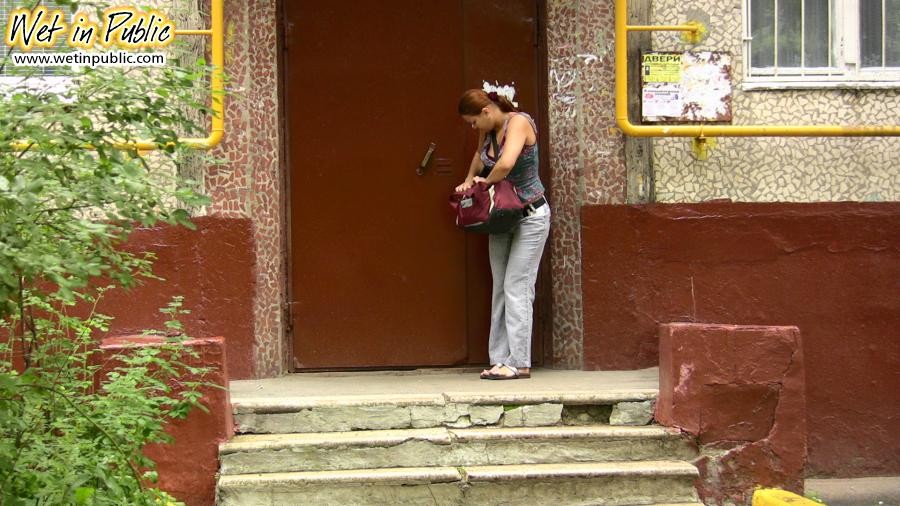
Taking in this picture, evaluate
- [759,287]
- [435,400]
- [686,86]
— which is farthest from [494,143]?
[759,287]

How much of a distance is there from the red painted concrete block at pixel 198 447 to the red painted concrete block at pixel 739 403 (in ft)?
7.39

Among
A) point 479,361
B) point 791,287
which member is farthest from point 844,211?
point 479,361

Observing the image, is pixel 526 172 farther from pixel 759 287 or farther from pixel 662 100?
pixel 759 287

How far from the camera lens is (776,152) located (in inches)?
262

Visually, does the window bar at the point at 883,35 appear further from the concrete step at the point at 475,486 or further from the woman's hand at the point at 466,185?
the concrete step at the point at 475,486

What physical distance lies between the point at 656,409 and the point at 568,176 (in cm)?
162

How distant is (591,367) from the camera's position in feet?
21.6

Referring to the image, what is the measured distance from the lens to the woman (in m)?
6.25

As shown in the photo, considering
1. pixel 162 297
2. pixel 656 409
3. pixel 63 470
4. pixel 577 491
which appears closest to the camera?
pixel 63 470

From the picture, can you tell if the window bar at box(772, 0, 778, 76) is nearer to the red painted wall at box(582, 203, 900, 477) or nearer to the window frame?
the window frame

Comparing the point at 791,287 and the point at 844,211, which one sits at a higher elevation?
the point at 844,211

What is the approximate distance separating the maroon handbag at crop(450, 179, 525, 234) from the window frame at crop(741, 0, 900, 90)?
64.3 inches

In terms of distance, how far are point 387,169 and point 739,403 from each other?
2.52 m

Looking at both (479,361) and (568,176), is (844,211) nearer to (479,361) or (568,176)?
(568,176)
